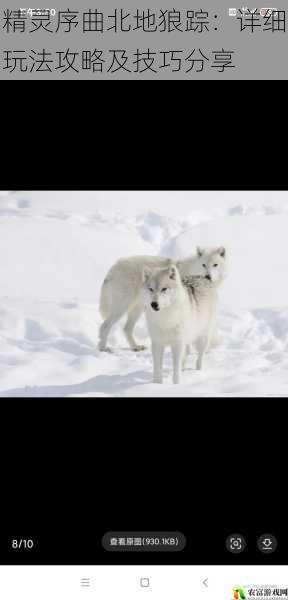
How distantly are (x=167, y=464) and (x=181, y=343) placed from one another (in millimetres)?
2076

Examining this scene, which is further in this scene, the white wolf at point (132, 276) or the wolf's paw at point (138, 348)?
the wolf's paw at point (138, 348)

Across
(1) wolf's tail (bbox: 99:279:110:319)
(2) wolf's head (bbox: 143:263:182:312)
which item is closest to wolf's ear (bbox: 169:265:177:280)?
(2) wolf's head (bbox: 143:263:182:312)

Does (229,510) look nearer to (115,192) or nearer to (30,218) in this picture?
(115,192)

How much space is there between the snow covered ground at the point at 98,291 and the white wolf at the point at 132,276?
0.60ft

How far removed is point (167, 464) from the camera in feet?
9.61

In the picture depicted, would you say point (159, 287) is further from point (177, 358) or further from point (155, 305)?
point (177, 358)

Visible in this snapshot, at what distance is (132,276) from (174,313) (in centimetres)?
128

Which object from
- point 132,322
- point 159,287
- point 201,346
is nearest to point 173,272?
point 159,287

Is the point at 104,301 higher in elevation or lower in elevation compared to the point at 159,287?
higher

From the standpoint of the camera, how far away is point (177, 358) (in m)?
4.87

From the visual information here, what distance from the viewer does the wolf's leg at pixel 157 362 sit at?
471cm

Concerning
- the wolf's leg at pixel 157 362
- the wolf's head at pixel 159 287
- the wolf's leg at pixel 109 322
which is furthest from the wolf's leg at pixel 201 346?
the wolf's leg at pixel 109 322

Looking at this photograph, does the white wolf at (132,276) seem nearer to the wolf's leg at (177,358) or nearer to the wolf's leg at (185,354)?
the wolf's leg at (185,354)

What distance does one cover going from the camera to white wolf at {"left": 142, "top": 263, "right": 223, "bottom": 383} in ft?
15.4
